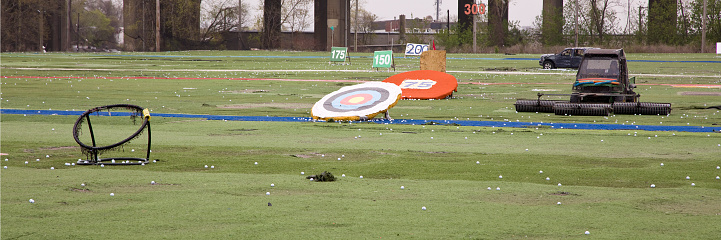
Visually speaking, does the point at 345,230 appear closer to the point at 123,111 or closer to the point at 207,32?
the point at 123,111

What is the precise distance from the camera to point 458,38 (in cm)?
7406

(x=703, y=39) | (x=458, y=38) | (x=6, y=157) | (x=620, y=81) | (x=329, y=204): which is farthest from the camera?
(x=458, y=38)

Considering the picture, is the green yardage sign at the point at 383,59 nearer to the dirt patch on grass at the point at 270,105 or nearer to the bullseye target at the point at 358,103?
the dirt patch on grass at the point at 270,105

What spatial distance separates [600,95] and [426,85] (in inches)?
215

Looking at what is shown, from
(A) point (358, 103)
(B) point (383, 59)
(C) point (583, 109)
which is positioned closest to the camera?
(A) point (358, 103)

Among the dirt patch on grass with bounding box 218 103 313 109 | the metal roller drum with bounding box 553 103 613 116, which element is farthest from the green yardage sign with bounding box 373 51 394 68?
the metal roller drum with bounding box 553 103 613 116

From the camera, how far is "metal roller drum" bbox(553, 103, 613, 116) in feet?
53.3

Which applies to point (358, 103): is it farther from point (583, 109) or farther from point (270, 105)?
point (583, 109)

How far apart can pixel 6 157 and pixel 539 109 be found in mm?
11212

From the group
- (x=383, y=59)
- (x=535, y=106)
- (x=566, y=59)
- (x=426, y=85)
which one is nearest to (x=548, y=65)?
(x=566, y=59)

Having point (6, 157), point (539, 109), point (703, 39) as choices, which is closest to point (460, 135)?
point (539, 109)

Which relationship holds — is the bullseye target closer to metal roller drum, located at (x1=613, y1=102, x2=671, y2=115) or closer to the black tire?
metal roller drum, located at (x1=613, y1=102, x2=671, y2=115)

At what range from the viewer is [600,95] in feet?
58.0

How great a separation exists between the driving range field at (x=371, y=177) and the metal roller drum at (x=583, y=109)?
336mm
